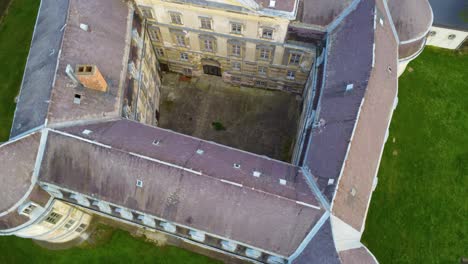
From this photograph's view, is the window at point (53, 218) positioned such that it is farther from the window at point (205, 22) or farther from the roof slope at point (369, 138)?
the roof slope at point (369, 138)

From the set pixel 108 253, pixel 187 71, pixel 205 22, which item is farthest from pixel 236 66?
pixel 108 253

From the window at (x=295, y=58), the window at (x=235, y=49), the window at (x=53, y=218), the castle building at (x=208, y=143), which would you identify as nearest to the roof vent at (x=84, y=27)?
the castle building at (x=208, y=143)

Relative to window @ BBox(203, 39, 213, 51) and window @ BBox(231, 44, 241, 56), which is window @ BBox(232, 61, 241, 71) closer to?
window @ BBox(231, 44, 241, 56)

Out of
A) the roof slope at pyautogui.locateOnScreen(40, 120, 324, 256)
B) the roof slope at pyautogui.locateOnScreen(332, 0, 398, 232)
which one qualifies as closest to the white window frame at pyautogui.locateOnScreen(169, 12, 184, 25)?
the roof slope at pyautogui.locateOnScreen(40, 120, 324, 256)

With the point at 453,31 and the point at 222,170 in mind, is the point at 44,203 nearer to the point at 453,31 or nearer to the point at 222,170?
the point at 222,170

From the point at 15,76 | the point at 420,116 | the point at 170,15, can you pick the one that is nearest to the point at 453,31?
the point at 420,116
